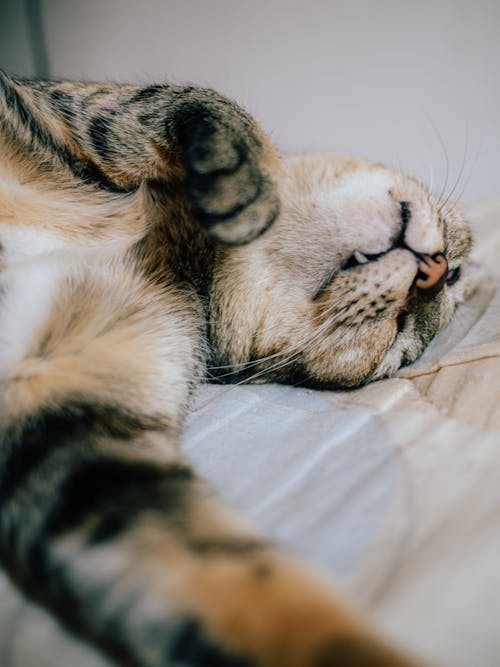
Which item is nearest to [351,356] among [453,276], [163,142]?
[453,276]

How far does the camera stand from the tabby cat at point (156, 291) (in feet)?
1.58

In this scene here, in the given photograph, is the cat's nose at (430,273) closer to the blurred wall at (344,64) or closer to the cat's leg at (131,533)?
the cat's leg at (131,533)

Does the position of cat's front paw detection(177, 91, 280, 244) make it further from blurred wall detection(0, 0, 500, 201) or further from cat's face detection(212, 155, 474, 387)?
blurred wall detection(0, 0, 500, 201)

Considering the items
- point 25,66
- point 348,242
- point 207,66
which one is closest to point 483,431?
point 348,242

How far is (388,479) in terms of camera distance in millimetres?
522

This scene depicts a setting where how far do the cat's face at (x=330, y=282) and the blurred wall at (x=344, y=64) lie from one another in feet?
2.19

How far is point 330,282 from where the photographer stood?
838mm

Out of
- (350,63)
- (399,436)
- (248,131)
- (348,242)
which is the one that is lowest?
(399,436)

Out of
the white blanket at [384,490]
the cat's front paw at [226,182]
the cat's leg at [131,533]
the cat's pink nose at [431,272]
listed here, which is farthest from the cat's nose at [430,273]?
the cat's leg at [131,533]

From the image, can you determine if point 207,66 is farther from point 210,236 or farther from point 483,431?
point 483,431

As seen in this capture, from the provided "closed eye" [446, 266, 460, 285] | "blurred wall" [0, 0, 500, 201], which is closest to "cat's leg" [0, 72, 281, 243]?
"closed eye" [446, 266, 460, 285]

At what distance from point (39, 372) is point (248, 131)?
47 centimetres

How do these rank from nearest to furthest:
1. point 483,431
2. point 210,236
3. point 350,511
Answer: point 350,511 → point 483,431 → point 210,236

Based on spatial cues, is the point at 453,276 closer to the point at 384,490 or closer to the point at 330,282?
the point at 330,282
